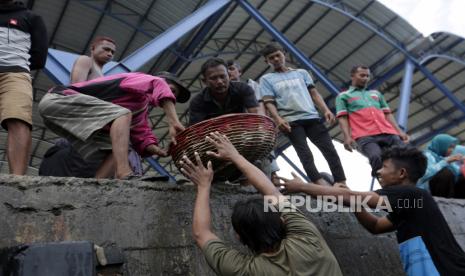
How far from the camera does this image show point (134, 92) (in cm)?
274

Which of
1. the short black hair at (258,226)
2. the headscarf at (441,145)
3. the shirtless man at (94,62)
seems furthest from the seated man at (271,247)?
the headscarf at (441,145)

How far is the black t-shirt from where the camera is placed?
220 centimetres

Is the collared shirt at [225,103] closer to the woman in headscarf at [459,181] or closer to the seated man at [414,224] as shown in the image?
the seated man at [414,224]

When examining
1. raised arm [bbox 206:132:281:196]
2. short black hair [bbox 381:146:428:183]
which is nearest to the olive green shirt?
raised arm [bbox 206:132:281:196]

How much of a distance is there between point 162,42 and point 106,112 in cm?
496

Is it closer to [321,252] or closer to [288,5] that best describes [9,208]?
[321,252]

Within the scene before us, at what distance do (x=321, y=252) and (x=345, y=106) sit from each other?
9.28 ft

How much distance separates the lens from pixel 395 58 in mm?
12758

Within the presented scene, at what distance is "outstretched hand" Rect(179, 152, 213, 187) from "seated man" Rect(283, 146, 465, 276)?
1.32 feet

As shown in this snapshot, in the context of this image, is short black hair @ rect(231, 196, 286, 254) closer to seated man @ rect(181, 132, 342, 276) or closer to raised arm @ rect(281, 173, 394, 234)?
seated man @ rect(181, 132, 342, 276)

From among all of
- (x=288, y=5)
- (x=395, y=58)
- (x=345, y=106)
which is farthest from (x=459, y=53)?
(x=345, y=106)

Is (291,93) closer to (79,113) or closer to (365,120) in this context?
(365,120)

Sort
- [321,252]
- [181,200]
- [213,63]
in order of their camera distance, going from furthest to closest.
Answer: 1. [213,63]
2. [181,200]
3. [321,252]

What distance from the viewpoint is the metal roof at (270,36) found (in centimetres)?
1102
